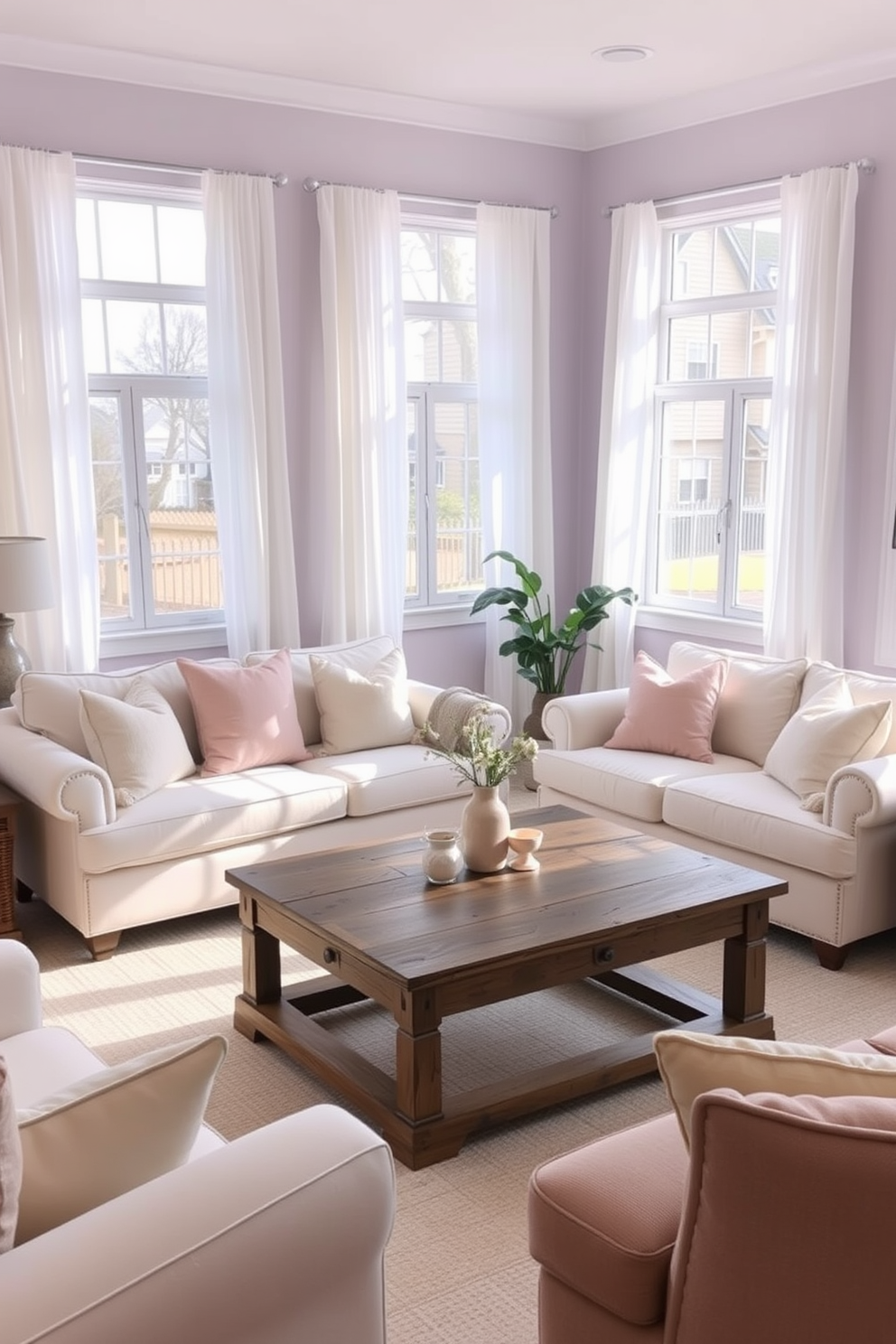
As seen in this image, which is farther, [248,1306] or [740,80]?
[740,80]

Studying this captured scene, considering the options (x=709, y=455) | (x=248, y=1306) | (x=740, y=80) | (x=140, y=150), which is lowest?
(x=248, y=1306)

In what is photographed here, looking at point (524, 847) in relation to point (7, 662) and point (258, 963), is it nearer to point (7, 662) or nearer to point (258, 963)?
point (258, 963)

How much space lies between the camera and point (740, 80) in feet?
18.0

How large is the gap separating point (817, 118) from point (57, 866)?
13.9ft

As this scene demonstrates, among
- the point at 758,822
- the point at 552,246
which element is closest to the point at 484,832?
the point at 758,822

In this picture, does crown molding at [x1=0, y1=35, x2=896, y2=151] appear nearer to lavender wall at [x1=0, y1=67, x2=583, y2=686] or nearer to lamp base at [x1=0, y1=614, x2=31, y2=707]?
lavender wall at [x1=0, y1=67, x2=583, y2=686]

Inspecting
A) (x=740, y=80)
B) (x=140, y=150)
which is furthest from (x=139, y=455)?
(x=740, y=80)

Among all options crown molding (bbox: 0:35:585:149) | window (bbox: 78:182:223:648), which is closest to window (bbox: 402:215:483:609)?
crown molding (bbox: 0:35:585:149)

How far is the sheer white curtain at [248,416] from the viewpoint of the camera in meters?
5.32

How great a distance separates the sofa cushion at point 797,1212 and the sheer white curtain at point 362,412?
442 cm

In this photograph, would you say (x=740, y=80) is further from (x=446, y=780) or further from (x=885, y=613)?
(x=446, y=780)

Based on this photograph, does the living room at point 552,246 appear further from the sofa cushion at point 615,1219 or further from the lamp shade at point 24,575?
the sofa cushion at point 615,1219

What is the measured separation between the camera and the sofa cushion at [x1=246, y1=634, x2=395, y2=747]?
508 cm

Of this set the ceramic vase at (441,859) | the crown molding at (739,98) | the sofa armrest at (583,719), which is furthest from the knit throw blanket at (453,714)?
the crown molding at (739,98)
